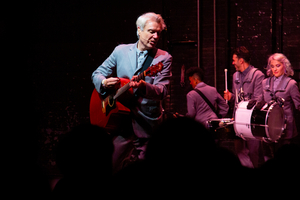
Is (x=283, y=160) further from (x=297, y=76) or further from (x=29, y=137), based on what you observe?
(x=29, y=137)

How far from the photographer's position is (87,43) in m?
6.19

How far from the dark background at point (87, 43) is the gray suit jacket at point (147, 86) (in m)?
2.53

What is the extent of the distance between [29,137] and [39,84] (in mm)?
996

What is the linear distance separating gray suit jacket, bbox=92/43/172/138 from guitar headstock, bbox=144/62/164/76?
0.10 metres

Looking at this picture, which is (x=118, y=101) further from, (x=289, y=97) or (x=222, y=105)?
(x=289, y=97)

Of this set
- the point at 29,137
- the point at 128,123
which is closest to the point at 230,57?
the point at 128,123

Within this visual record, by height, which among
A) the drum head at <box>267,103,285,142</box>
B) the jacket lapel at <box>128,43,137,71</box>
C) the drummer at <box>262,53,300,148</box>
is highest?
the jacket lapel at <box>128,43,137,71</box>

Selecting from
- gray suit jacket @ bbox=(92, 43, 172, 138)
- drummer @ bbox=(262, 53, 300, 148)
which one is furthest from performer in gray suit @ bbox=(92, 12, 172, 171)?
drummer @ bbox=(262, 53, 300, 148)

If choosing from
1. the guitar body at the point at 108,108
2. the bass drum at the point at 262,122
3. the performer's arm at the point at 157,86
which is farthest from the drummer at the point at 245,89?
the guitar body at the point at 108,108

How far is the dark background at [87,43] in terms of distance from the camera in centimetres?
600

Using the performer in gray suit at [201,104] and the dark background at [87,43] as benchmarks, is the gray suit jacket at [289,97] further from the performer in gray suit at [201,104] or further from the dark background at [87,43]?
the dark background at [87,43]

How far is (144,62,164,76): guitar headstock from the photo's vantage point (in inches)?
129

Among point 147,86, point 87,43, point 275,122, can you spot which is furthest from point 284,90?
point 87,43

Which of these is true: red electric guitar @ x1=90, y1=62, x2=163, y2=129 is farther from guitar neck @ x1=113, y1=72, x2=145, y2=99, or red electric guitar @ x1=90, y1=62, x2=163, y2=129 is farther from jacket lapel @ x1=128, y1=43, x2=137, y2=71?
jacket lapel @ x1=128, y1=43, x2=137, y2=71
